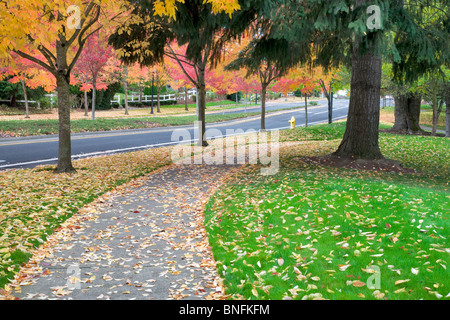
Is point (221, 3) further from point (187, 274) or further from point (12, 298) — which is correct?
point (12, 298)

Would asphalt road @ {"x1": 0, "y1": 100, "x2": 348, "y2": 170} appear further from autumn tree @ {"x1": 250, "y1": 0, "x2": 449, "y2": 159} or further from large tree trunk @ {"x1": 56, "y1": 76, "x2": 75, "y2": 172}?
autumn tree @ {"x1": 250, "y1": 0, "x2": 449, "y2": 159}

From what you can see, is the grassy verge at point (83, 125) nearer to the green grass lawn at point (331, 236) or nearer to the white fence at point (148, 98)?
A: the green grass lawn at point (331, 236)

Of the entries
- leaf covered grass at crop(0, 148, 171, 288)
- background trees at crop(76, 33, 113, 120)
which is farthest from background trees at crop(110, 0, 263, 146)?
background trees at crop(76, 33, 113, 120)

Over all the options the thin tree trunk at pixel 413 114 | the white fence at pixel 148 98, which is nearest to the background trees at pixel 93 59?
the white fence at pixel 148 98

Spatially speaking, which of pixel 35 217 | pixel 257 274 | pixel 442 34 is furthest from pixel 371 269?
pixel 442 34

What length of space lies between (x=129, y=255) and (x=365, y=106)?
8.21 m

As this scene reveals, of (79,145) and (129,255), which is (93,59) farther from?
(129,255)

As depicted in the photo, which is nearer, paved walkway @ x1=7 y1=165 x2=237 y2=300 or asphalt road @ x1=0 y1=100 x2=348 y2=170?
paved walkway @ x1=7 y1=165 x2=237 y2=300

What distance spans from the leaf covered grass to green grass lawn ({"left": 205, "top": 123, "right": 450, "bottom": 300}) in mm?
2645

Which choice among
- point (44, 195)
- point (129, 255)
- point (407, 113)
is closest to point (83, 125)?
point (44, 195)

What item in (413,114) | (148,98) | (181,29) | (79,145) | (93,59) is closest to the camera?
(181,29)

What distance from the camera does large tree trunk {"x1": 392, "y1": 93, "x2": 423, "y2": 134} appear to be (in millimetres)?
25062

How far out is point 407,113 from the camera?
25281mm
